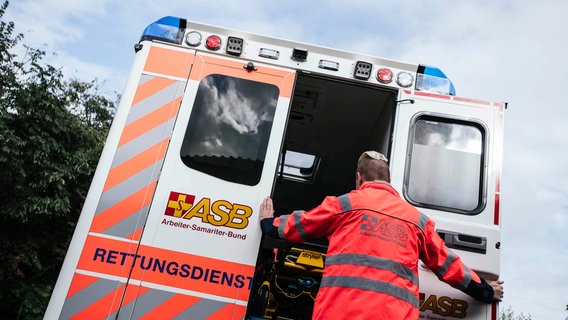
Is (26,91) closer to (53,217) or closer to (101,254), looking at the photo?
(53,217)

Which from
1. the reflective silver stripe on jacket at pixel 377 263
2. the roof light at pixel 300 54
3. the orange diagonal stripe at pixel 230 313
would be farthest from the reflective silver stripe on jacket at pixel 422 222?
the roof light at pixel 300 54

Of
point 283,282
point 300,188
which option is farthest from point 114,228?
point 300,188

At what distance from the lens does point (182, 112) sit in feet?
9.66

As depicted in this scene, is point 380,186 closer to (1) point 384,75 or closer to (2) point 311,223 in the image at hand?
(2) point 311,223

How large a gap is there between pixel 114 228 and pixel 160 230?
0.28m

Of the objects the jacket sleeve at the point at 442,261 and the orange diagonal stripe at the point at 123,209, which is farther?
the orange diagonal stripe at the point at 123,209

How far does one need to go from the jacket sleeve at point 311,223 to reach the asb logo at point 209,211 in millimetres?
327

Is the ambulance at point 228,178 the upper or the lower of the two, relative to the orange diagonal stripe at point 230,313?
upper

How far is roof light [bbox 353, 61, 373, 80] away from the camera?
3.07 m

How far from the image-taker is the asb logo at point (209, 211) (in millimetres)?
2697

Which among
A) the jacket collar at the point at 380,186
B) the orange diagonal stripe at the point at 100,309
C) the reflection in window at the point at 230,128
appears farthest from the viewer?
the reflection in window at the point at 230,128

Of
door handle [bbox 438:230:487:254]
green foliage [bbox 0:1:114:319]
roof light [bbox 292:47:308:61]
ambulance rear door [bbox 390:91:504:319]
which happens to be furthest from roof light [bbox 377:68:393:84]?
green foliage [bbox 0:1:114:319]

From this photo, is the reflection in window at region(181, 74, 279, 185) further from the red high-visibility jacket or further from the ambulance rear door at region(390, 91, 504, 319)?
the ambulance rear door at region(390, 91, 504, 319)

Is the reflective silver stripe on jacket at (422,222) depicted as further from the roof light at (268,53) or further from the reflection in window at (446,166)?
the roof light at (268,53)
